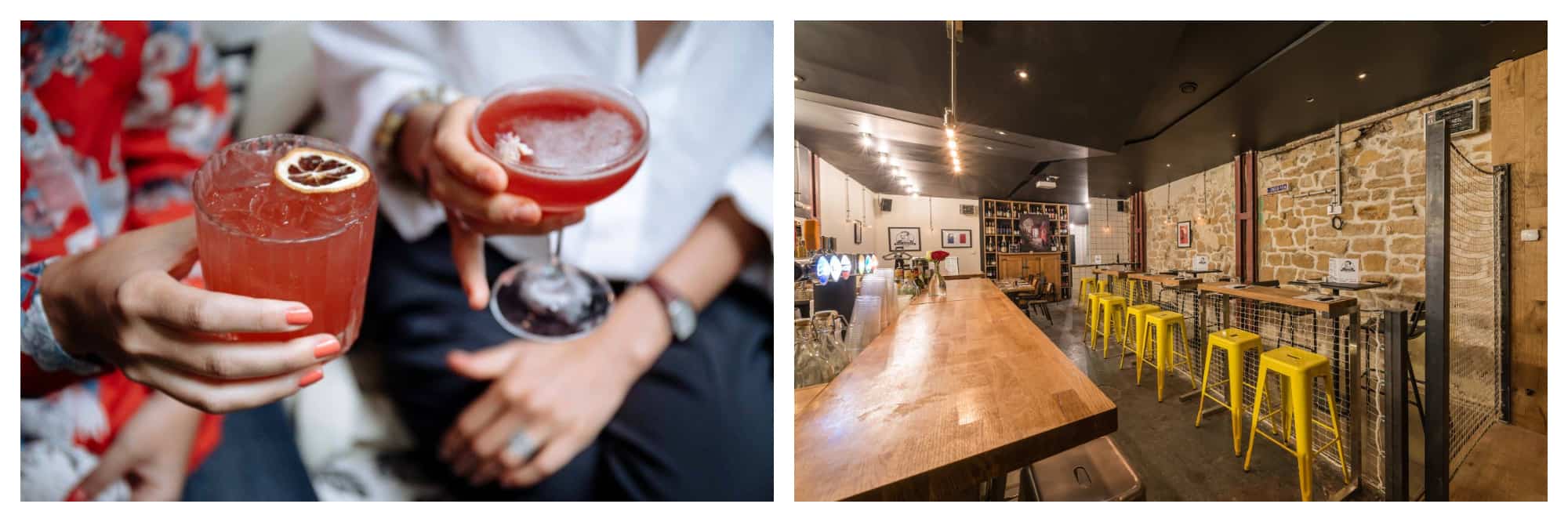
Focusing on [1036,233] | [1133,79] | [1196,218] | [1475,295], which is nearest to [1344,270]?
[1475,295]

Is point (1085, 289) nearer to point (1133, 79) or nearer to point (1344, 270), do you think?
point (1344, 270)

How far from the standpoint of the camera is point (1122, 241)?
238cm

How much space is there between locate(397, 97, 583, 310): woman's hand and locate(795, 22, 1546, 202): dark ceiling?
30.1 inches

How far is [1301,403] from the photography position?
1.55m

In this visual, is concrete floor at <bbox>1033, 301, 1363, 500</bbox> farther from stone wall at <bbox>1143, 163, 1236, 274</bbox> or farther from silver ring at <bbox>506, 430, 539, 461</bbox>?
silver ring at <bbox>506, 430, 539, 461</bbox>

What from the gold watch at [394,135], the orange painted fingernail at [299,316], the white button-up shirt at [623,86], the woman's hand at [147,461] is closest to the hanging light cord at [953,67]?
the white button-up shirt at [623,86]

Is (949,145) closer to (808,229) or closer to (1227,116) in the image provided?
(808,229)

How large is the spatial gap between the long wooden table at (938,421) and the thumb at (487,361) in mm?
644

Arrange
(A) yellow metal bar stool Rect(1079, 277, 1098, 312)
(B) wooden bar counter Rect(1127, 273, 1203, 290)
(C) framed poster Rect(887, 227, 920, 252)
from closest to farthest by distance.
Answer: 1. (B) wooden bar counter Rect(1127, 273, 1203, 290)
2. (A) yellow metal bar stool Rect(1079, 277, 1098, 312)
3. (C) framed poster Rect(887, 227, 920, 252)

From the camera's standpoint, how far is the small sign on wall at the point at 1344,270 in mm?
2045

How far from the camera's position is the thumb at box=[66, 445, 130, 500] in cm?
84

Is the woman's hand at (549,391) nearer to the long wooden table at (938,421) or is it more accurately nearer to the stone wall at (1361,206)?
the long wooden table at (938,421)

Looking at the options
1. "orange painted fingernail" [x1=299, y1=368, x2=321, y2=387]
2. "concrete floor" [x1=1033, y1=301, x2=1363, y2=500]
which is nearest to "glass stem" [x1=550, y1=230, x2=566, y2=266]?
"orange painted fingernail" [x1=299, y1=368, x2=321, y2=387]

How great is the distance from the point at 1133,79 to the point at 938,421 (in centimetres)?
166
